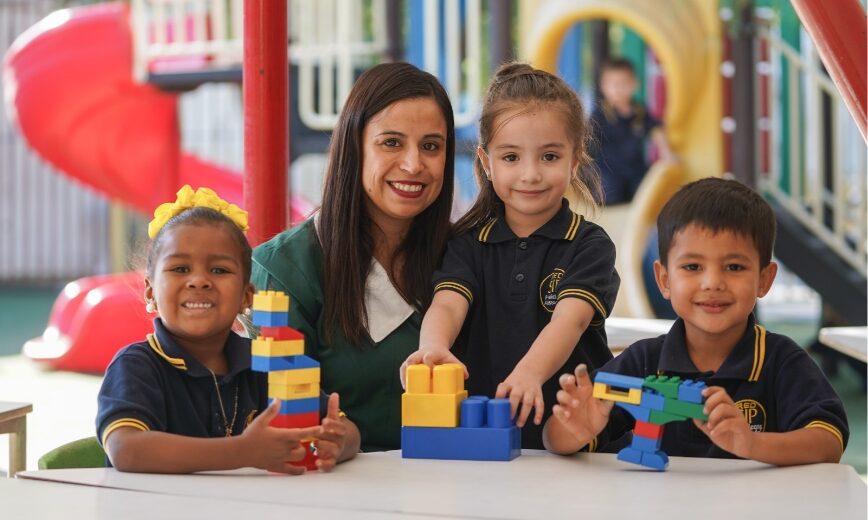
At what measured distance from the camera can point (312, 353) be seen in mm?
2182

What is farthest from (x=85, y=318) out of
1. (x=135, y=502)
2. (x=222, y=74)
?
(x=135, y=502)

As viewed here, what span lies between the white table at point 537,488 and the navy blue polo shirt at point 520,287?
0.40m

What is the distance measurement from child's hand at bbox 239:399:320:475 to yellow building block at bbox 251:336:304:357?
0.23 feet

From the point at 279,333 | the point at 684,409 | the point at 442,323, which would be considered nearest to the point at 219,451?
the point at 279,333

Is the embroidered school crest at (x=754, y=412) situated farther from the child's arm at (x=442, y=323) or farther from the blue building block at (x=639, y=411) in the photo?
the child's arm at (x=442, y=323)

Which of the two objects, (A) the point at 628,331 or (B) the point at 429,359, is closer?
(B) the point at 429,359

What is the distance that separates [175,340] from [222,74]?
5513 mm

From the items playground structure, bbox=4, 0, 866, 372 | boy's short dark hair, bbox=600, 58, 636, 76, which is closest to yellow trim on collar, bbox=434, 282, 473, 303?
playground structure, bbox=4, 0, 866, 372

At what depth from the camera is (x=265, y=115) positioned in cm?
258

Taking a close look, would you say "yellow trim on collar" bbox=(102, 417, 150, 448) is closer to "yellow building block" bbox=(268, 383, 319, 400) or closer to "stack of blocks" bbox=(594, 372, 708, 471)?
"yellow building block" bbox=(268, 383, 319, 400)

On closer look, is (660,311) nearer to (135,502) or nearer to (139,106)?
(139,106)

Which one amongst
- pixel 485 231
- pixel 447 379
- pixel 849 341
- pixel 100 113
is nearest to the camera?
pixel 447 379

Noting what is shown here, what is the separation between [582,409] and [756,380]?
311 mm

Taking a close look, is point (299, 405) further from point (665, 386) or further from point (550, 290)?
point (550, 290)
